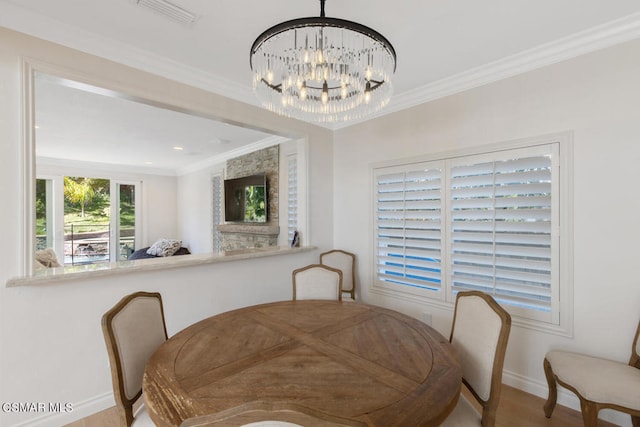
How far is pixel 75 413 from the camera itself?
1.96 metres

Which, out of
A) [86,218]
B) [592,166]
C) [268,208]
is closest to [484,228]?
[592,166]

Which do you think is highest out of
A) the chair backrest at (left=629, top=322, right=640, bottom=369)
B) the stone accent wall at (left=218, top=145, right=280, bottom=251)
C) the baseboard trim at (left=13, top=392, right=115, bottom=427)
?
the stone accent wall at (left=218, top=145, right=280, bottom=251)

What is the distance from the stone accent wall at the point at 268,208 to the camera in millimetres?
4570

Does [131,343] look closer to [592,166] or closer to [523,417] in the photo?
[523,417]

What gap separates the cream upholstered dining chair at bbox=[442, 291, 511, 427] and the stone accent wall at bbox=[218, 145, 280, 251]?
318 centimetres

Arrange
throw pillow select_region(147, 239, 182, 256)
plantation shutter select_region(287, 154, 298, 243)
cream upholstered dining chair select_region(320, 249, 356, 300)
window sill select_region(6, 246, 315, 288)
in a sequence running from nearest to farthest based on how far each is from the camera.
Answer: window sill select_region(6, 246, 315, 288) → cream upholstered dining chair select_region(320, 249, 356, 300) → plantation shutter select_region(287, 154, 298, 243) → throw pillow select_region(147, 239, 182, 256)

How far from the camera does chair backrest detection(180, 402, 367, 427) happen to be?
63cm

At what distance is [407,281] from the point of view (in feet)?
9.86

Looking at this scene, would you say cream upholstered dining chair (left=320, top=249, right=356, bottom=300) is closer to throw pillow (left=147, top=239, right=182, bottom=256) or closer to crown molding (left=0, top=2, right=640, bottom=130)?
crown molding (left=0, top=2, right=640, bottom=130)

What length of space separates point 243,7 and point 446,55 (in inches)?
60.8

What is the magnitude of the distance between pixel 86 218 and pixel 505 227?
7.79 meters

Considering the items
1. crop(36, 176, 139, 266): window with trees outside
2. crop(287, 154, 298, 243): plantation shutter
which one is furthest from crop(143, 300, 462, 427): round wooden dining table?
crop(36, 176, 139, 266): window with trees outside

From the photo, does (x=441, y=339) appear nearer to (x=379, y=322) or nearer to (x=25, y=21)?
(x=379, y=322)

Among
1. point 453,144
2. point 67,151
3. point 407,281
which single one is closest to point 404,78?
point 453,144
